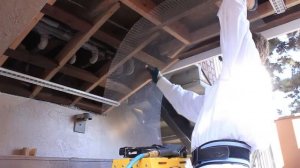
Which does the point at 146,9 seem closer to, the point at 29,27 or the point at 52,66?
the point at 29,27

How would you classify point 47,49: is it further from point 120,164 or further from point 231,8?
point 231,8

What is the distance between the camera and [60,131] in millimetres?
2508

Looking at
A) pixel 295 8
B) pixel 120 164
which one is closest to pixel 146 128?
pixel 120 164

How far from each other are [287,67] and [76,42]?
3437mm

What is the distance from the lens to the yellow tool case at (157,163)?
1179mm

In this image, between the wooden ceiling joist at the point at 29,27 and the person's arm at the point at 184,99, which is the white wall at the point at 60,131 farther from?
the wooden ceiling joist at the point at 29,27

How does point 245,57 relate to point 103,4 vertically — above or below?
below

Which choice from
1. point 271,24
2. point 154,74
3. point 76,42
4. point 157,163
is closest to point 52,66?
point 76,42

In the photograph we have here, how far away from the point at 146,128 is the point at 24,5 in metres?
1.17

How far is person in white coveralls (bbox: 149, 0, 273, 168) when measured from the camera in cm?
107

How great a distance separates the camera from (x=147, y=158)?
1.19m

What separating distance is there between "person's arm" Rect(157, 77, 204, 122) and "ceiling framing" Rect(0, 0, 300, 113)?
0.86ft

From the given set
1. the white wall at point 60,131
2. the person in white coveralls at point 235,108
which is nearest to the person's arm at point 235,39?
the person in white coveralls at point 235,108

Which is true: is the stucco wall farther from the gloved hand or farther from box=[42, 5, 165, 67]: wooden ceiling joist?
the gloved hand
